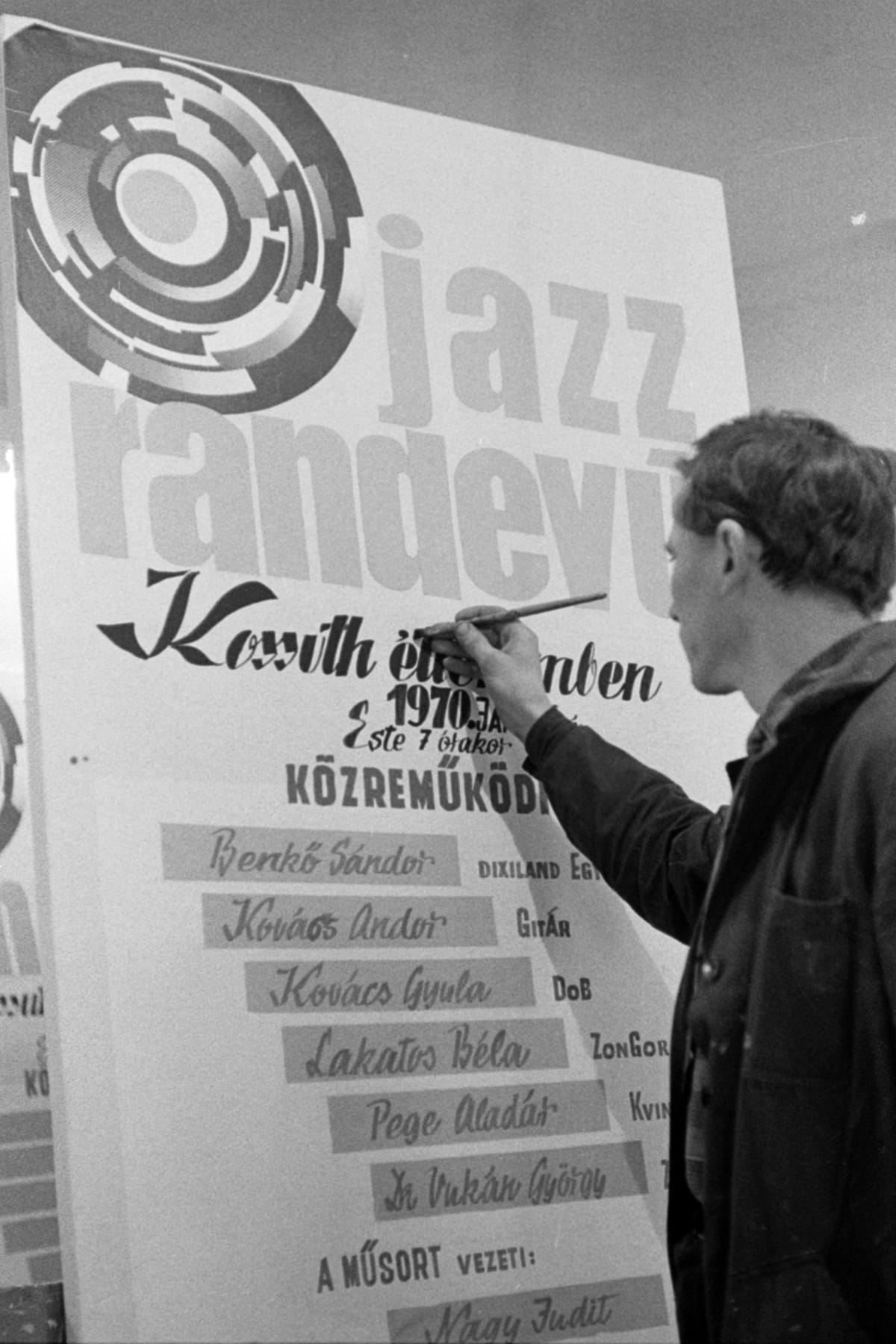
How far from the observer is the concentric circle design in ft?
6.97

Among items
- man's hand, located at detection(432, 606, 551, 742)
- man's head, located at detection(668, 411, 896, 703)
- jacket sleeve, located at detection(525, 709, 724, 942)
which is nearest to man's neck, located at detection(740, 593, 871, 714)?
man's head, located at detection(668, 411, 896, 703)

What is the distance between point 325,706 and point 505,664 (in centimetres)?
26

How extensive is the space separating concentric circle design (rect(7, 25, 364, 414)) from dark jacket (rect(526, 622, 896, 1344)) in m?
0.85

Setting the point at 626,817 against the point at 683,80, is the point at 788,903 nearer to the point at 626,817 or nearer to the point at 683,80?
the point at 626,817

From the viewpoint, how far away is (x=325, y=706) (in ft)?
7.11

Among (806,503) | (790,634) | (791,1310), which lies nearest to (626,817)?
(790,634)

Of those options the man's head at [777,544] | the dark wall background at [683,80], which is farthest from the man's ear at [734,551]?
the dark wall background at [683,80]

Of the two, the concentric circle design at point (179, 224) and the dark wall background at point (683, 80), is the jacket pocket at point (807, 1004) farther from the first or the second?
the dark wall background at point (683, 80)

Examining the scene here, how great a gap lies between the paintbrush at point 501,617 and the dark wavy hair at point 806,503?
0.99ft

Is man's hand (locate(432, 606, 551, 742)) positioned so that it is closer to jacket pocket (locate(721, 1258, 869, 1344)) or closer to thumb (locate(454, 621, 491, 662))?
thumb (locate(454, 621, 491, 662))

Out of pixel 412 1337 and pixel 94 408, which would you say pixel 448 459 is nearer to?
pixel 94 408

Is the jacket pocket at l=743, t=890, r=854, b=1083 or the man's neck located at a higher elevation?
the man's neck

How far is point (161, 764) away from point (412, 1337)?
73cm

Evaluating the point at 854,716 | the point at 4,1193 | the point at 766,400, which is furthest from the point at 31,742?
the point at 766,400
